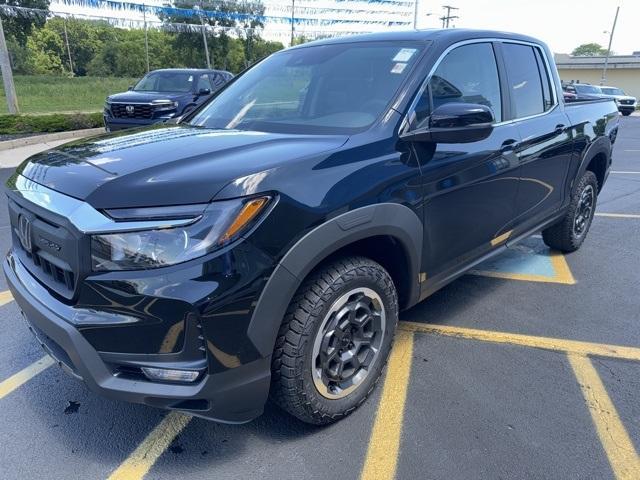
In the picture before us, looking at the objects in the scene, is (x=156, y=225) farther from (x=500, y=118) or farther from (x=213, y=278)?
(x=500, y=118)

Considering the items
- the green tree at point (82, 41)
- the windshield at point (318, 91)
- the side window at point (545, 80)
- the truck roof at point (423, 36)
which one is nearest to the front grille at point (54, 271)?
the windshield at point (318, 91)

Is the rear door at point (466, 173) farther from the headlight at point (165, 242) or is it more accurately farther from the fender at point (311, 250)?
the headlight at point (165, 242)

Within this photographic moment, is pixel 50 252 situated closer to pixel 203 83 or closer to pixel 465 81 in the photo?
Result: pixel 465 81

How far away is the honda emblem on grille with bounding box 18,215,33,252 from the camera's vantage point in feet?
7.19

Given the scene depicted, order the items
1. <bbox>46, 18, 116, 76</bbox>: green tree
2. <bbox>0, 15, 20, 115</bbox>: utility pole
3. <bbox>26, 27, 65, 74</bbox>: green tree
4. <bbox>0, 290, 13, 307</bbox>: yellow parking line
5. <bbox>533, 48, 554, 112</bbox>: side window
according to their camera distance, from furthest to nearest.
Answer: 1. <bbox>46, 18, 116, 76</bbox>: green tree
2. <bbox>26, 27, 65, 74</bbox>: green tree
3. <bbox>0, 15, 20, 115</bbox>: utility pole
4. <bbox>533, 48, 554, 112</bbox>: side window
5. <bbox>0, 290, 13, 307</bbox>: yellow parking line

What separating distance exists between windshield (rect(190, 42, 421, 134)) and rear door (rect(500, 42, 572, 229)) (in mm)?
1093

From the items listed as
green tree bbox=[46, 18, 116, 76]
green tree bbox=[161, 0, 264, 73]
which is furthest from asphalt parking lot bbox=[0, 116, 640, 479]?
green tree bbox=[46, 18, 116, 76]

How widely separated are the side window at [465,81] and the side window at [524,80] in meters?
0.23

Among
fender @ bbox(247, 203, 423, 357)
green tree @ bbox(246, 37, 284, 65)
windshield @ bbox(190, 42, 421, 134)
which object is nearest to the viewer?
fender @ bbox(247, 203, 423, 357)

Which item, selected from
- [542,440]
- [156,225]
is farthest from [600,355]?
[156,225]

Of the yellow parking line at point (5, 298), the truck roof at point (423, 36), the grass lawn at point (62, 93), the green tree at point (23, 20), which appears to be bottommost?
the grass lawn at point (62, 93)

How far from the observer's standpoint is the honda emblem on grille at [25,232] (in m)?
2.19

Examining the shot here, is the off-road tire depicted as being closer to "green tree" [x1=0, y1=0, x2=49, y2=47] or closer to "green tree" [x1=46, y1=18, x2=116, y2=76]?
"green tree" [x1=0, y1=0, x2=49, y2=47]

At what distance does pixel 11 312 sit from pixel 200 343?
2.46m
